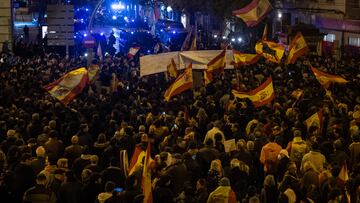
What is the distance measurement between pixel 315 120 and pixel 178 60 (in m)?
7.52

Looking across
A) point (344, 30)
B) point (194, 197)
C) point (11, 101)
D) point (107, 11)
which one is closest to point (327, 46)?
point (344, 30)

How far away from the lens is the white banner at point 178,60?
20.0 metres

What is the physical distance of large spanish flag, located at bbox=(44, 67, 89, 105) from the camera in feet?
54.6

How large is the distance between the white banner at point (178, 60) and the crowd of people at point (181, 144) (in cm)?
72

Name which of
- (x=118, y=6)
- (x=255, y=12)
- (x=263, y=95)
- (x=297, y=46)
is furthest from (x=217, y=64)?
(x=118, y=6)

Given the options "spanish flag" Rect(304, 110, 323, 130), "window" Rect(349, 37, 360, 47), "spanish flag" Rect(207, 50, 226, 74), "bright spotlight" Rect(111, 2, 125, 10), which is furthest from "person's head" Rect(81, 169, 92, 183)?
"bright spotlight" Rect(111, 2, 125, 10)

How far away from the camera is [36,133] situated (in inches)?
564

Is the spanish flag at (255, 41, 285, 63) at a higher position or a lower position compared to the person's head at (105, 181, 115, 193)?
higher

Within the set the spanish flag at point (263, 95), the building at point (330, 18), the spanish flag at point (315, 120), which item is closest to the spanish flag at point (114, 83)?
the spanish flag at point (263, 95)

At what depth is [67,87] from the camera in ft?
55.4

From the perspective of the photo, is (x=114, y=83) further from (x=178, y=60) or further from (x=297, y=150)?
(x=297, y=150)

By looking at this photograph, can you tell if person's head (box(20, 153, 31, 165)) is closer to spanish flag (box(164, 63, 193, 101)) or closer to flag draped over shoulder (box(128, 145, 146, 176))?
flag draped over shoulder (box(128, 145, 146, 176))

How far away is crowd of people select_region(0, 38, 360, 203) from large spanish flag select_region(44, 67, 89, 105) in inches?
14.3

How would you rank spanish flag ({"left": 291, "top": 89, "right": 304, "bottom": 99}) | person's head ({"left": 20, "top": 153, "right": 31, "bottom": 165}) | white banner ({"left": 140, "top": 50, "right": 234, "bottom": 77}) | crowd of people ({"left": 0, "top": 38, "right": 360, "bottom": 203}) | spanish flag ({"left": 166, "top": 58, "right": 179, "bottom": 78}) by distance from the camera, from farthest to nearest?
spanish flag ({"left": 166, "top": 58, "right": 179, "bottom": 78}), white banner ({"left": 140, "top": 50, "right": 234, "bottom": 77}), spanish flag ({"left": 291, "top": 89, "right": 304, "bottom": 99}), person's head ({"left": 20, "top": 153, "right": 31, "bottom": 165}), crowd of people ({"left": 0, "top": 38, "right": 360, "bottom": 203})
